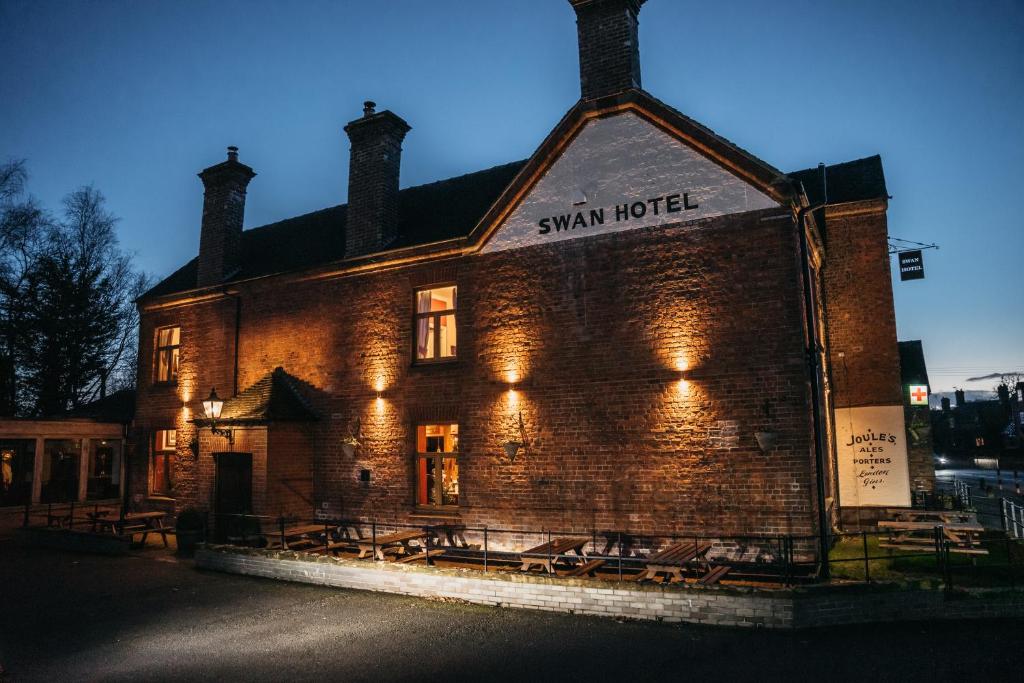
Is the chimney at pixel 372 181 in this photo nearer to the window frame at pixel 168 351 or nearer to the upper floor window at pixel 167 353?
the window frame at pixel 168 351

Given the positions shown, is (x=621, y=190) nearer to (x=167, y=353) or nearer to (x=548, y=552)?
(x=548, y=552)

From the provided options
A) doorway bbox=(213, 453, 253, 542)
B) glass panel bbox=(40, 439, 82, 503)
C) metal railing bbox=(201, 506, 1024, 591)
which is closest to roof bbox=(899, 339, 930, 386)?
metal railing bbox=(201, 506, 1024, 591)

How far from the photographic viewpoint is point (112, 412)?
22.2 metres

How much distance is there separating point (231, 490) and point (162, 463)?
4.98 metres

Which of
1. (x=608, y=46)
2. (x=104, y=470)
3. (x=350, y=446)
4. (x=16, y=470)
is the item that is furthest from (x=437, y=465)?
(x=16, y=470)

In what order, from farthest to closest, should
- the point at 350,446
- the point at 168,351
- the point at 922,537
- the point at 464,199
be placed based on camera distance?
the point at 168,351 < the point at 464,199 < the point at 350,446 < the point at 922,537

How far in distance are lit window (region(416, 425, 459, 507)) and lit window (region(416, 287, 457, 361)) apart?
65.4 inches

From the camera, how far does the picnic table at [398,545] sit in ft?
38.8

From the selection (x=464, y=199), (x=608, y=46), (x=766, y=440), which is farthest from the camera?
(x=464, y=199)

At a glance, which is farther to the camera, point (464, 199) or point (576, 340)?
point (464, 199)

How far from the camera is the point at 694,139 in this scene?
11.6 metres

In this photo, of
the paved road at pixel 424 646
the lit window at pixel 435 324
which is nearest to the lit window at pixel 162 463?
the paved road at pixel 424 646

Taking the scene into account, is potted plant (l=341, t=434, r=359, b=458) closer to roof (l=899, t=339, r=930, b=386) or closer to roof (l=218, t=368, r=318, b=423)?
roof (l=218, t=368, r=318, b=423)

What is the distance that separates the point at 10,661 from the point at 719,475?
9991 mm
